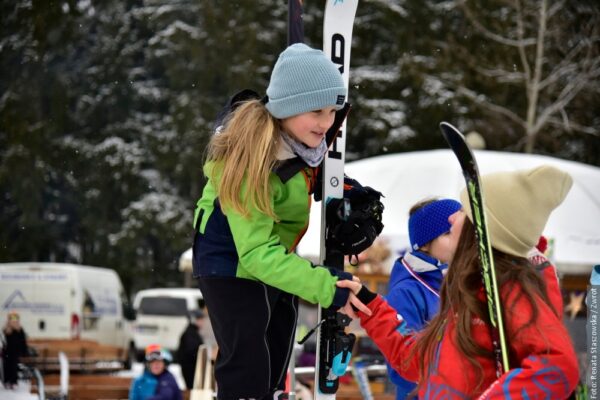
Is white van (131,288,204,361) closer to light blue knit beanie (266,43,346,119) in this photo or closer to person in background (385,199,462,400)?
person in background (385,199,462,400)

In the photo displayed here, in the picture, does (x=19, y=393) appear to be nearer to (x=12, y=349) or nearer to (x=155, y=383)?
(x=12, y=349)

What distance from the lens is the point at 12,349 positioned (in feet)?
40.8

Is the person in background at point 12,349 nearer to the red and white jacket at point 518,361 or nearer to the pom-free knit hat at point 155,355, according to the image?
the pom-free knit hat at point 155,355

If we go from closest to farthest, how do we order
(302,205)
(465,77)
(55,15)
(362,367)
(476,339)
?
(476,339), (302,205), (362,367), (465,77), (55,15)

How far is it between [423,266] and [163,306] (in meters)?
17.2

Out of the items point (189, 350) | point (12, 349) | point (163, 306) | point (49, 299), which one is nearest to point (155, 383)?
point (189, 350)

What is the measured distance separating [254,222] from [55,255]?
28.7m

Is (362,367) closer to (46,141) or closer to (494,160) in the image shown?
(494,160)

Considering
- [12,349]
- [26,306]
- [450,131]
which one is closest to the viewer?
[450,131]

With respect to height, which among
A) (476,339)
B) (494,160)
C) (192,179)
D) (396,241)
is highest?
(476,339)

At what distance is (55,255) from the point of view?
30.2m

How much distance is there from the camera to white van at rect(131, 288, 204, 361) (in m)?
19.9

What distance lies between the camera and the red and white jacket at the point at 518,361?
1951 mm

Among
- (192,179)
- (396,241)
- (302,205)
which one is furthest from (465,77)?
(302,205)
